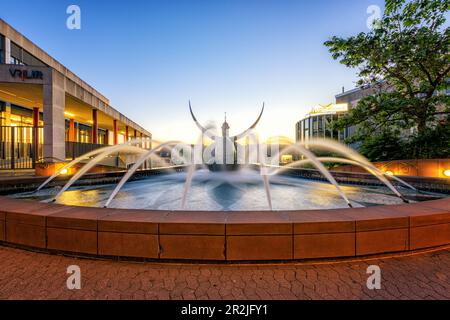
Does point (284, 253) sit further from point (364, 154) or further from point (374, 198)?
point (364, 154)

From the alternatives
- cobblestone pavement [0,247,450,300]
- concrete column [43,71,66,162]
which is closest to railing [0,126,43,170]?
concrete column [43,71,66,162]

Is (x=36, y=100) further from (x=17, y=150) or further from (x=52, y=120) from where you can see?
(x=52, y=120)

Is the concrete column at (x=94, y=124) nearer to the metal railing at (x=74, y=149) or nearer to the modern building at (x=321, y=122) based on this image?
the metal railing at (x=74, y=149)

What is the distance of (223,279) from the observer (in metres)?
3.01

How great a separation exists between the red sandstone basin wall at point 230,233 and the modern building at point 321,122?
149 feet

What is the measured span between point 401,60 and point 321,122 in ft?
143

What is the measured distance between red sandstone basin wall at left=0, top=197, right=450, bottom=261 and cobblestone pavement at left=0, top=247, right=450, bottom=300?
6.1 inches

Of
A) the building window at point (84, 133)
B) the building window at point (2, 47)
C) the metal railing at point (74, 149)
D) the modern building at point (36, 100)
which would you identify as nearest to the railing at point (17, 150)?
the modern building at point (36, 100)

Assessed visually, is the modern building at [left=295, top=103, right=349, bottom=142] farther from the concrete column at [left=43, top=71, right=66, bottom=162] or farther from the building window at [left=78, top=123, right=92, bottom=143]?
the building window at [left=78, top=123, right=92, bottom=143]

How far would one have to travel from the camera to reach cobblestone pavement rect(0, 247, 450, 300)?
2.68 m

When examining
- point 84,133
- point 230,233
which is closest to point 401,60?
point 230,233

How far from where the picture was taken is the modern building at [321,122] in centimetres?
4892
